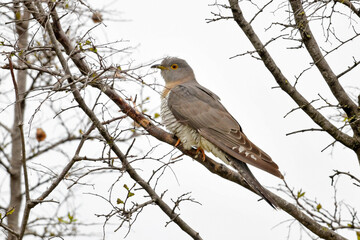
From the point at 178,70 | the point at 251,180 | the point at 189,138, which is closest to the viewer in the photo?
the point at 251,180

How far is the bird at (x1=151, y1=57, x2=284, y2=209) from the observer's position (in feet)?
15.2

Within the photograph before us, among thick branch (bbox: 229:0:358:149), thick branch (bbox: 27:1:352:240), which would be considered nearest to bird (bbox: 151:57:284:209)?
thick branch (bbox: 27:1:352:240)

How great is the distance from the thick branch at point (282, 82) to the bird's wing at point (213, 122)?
2.00 feet

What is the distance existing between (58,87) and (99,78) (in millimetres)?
311

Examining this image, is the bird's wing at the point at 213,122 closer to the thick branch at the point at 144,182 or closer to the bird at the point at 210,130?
the bird at the point at 210,130

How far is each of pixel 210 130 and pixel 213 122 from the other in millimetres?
166

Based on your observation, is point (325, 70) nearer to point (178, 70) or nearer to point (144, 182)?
point (144, 182)

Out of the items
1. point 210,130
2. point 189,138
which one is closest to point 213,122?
point 210,130

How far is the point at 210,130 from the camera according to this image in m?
5.21

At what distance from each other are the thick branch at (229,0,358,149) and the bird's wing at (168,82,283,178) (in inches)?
24.0

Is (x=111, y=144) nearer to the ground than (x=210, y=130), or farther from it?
nearer to the ground

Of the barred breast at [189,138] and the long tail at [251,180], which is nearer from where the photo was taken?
the long tail at [251,180]

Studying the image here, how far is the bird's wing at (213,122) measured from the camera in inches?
186

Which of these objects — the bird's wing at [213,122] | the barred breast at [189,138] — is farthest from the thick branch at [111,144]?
the barred breast at [189,138]
